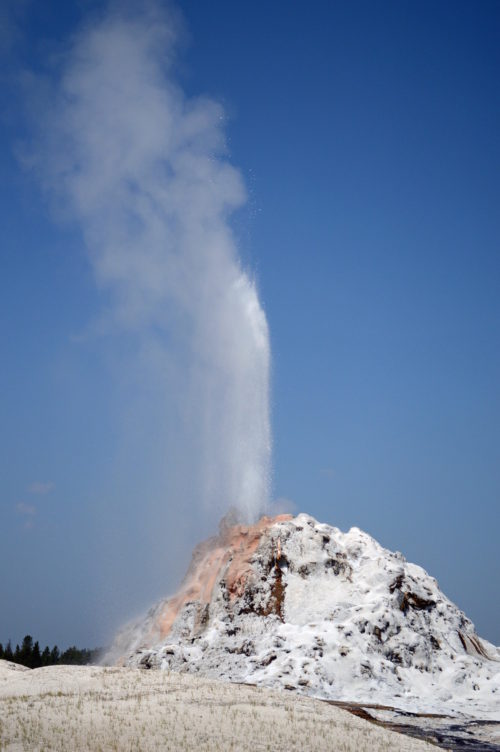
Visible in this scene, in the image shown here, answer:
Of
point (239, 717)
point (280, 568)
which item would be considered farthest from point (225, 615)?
point (239, 717)

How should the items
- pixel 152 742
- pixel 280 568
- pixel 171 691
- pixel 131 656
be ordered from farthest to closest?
pixel 280 568 < pixel 131 656 < pixel 171 691 < pixel 152 742

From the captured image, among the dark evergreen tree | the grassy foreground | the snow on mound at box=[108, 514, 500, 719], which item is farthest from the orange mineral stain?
the dark evergreen tree

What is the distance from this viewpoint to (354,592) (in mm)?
53219

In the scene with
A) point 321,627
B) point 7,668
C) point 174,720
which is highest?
point 321,627

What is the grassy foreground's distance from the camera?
2122 centimetres

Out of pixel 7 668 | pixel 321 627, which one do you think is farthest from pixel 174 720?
pixel 7 668

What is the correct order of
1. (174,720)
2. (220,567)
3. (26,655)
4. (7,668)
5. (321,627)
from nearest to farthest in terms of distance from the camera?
(174,720) → (7,668) → (321,627) → (220,567) → (26,655)

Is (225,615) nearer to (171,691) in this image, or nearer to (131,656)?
(131,656)

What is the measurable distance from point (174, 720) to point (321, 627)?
1023 inches

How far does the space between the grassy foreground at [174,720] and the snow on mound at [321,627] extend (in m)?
11.6

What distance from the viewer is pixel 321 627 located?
48312 mm

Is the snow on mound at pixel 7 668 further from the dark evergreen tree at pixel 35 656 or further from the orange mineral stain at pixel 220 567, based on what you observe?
the dark evergreen tree at pixel 35 656

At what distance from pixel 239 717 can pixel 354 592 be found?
29.4 meters

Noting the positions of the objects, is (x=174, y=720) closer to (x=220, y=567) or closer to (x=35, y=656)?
(x=220, y=567)
